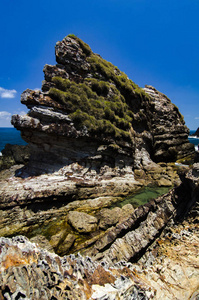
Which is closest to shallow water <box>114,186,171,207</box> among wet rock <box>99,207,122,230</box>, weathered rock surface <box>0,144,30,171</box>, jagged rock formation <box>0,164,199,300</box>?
wet rock <box>99,207,122,230</box>

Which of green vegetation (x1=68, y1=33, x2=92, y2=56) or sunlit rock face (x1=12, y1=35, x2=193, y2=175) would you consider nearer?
sunlit rock face (x1=12, y1=35, x2=193, y2=175)

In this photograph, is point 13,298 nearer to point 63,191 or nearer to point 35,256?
point 35,256

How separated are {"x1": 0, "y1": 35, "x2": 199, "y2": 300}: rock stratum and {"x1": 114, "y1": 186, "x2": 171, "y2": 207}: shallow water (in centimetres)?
75

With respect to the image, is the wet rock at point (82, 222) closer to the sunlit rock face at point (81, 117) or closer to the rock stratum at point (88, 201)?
the rock stratum at point (88, 201)

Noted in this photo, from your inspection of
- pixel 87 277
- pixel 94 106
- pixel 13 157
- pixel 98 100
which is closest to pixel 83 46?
pixel 98 100

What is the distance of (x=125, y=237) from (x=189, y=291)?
614cm

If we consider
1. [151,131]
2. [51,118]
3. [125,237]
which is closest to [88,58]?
[51,118]

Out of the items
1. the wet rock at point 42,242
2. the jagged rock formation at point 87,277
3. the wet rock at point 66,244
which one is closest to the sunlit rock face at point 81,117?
the wet rock at point 42,242

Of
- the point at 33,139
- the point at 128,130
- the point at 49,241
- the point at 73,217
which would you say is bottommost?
the point at 49,241

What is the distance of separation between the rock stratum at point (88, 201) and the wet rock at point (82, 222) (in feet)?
0.32

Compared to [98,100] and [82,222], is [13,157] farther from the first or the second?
[82,222]

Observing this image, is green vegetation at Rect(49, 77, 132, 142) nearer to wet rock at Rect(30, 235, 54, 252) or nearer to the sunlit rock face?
the sunlit rock face

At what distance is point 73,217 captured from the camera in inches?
545

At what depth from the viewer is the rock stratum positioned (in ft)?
16.5
